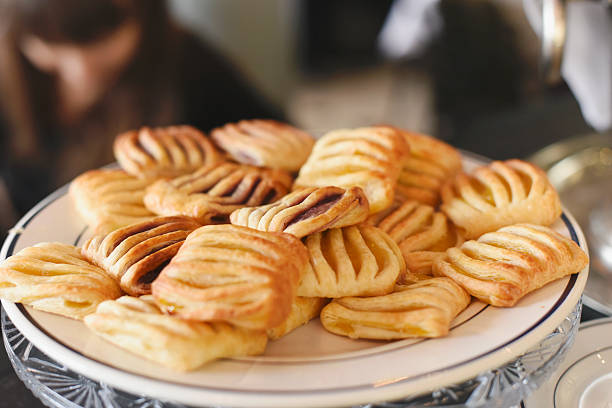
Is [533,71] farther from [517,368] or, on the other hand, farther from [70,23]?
[517,368]

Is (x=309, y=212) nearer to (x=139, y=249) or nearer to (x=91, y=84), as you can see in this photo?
(x=139, y=249)

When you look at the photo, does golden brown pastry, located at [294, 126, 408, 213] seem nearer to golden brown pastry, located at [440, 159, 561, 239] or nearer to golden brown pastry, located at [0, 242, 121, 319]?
golden brown pastry, located at [440, 159, 561, 239]

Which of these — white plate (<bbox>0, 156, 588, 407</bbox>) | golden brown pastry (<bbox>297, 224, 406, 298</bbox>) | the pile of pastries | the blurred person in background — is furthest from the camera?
the blurred person in background

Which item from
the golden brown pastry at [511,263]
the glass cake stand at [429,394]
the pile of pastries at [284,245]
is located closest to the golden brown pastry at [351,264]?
the pile of pastries at [284,245]

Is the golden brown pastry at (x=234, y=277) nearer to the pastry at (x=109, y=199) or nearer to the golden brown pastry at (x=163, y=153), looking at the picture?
the pastry at (x=109, y=199)

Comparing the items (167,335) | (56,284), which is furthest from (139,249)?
(167,335)

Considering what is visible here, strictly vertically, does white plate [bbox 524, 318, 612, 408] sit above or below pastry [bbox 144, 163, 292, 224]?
below

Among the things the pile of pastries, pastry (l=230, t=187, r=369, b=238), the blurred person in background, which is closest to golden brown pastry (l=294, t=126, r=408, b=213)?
the pile of pastries
